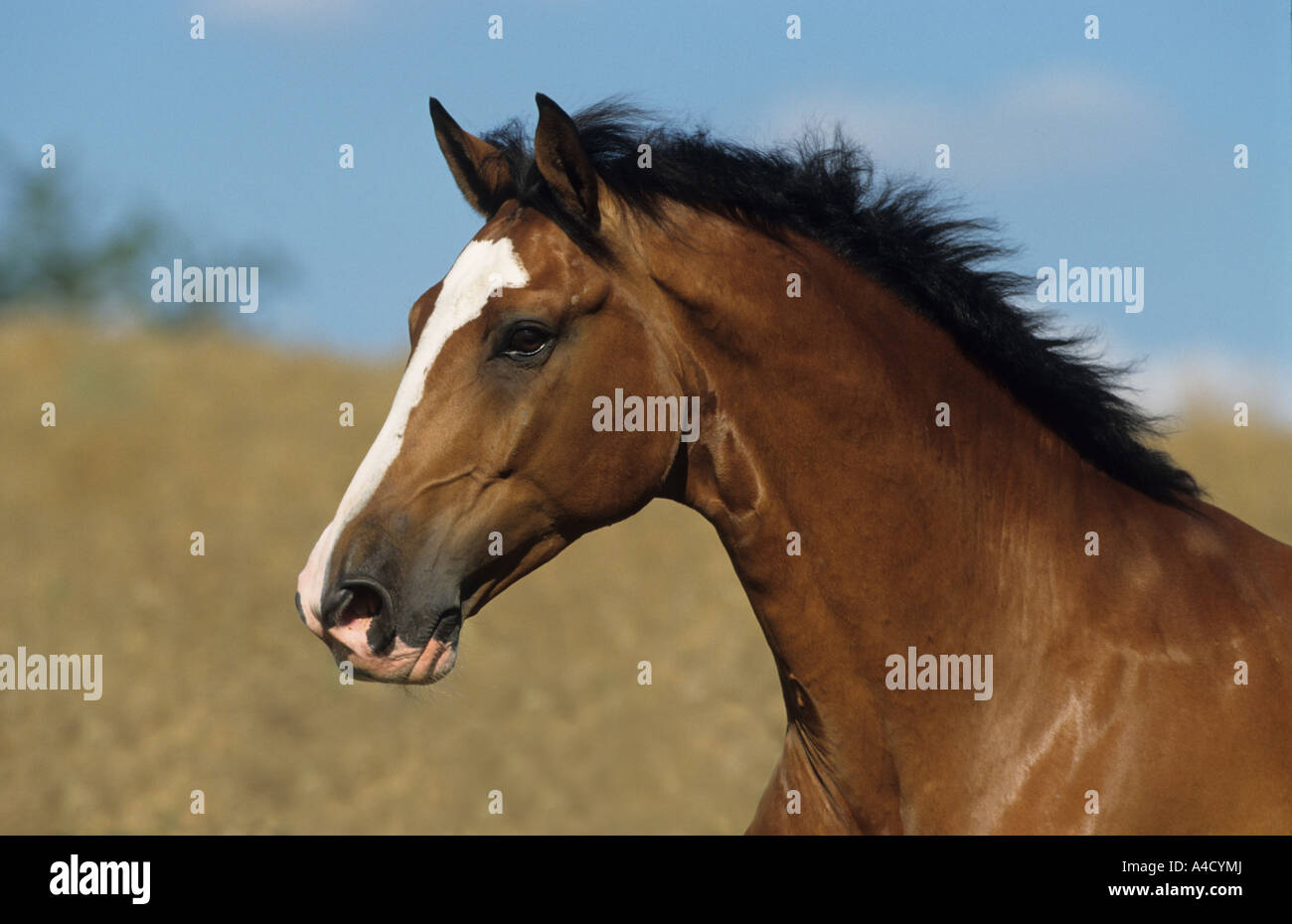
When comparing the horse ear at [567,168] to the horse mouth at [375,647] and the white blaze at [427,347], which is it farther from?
the horse mouth at [375,647]

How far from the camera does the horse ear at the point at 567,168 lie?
3.23m

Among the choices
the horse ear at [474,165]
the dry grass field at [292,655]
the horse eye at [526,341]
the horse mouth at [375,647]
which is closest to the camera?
the horse mouth at [375,647]

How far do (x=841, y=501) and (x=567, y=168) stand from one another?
47.0 inches

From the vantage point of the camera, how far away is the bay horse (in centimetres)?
308

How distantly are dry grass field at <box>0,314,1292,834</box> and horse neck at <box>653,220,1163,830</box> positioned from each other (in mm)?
5428

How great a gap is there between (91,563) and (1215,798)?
1159cm

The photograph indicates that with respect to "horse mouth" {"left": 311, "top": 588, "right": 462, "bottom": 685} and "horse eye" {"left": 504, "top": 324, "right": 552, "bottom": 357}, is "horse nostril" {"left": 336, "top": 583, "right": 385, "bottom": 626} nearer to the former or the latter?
"horse mouth" {"left": 311, "top": 588, "right": 462, "bottom": 685}

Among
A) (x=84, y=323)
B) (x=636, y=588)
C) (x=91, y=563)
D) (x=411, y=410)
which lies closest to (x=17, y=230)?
(x=84, y=323)

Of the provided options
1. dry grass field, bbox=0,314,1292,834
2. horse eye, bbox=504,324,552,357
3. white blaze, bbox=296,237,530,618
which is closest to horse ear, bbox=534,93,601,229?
white blaze, bbox=296,237,530,618

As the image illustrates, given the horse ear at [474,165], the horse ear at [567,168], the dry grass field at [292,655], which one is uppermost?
the horse ear at [474,165]

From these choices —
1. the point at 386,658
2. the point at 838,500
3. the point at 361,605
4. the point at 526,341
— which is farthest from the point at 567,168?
the point at 386,658

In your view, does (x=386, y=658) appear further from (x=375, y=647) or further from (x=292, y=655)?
(x=292, y=655)

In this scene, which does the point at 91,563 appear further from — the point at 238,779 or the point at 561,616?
the point at 561,616

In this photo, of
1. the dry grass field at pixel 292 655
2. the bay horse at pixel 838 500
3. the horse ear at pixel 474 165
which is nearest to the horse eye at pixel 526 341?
the bay horse at pixel 838 500
